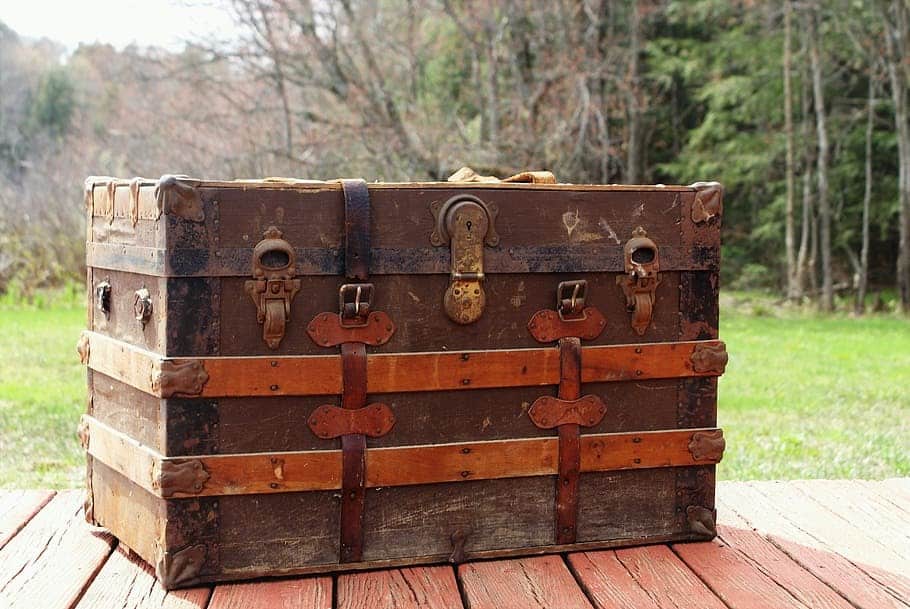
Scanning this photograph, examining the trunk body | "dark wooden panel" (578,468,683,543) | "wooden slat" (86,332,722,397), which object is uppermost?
the trunk body

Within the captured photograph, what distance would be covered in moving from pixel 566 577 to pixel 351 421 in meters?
0.76

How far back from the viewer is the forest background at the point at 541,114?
1413 cm

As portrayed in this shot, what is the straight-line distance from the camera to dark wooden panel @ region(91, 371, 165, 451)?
3.06 meters

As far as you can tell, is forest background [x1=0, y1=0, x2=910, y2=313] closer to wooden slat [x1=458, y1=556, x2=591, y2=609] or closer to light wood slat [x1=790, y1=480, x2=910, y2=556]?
light wood slat [x1=790, y1=480, x2=910, y2=556]

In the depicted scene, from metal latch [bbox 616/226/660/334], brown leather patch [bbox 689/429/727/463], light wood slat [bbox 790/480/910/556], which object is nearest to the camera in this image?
metal latch [bbox 616/226/660/334]

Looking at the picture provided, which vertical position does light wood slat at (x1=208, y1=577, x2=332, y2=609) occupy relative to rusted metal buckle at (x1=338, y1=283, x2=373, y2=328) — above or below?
below

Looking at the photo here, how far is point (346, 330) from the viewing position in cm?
Answer: 311

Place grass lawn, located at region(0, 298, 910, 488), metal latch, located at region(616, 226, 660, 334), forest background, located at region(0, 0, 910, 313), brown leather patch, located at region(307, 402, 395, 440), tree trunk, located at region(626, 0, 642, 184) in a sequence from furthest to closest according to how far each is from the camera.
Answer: tree trunk, located at region(626, 0, 642, 184)
forest background, located at region(0, 0, 910, 313)
grass lawn, located at region(0, 298, 910, 488)
metal latch, located at region(616, 226, 660, 334)
brown leather patch, located at region(307, 402, 395, 440)

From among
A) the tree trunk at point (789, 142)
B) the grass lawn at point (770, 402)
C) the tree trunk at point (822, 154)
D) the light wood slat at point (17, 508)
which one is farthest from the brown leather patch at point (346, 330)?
the tree trunk at point (789, 142)

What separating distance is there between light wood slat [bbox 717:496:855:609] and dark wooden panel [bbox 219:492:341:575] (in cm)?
128

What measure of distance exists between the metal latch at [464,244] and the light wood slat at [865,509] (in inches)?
61.8

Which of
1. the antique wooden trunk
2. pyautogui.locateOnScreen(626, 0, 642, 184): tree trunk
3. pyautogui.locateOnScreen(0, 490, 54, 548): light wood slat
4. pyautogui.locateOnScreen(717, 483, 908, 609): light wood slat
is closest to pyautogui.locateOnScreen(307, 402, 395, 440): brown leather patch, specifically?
the antique wooden trunk

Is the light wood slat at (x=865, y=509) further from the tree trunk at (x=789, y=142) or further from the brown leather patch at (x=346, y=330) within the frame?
the tree trunk at (x=789, y=142)

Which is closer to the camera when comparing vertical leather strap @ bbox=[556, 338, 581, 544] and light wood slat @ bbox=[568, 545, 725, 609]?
light wood slat @ bbox=[568, 545, 725, 609]
